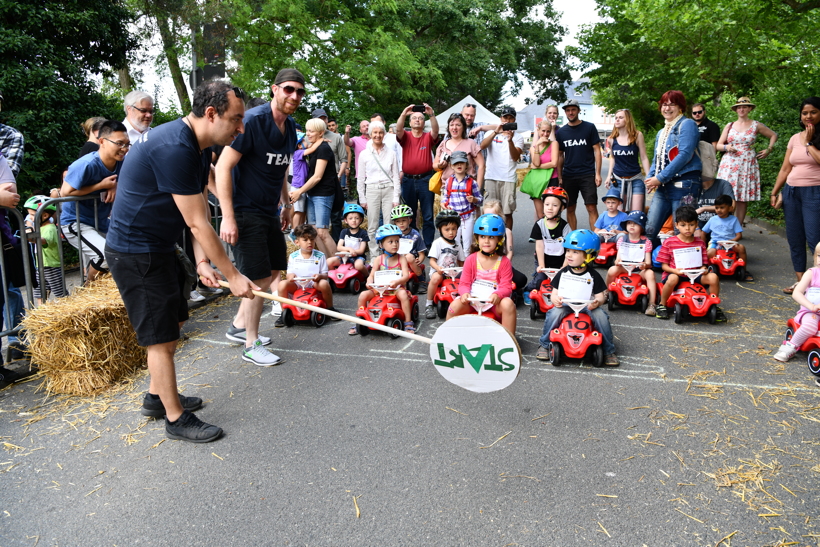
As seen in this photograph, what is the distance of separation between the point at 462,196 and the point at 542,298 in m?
2.03

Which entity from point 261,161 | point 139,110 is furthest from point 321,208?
point 261,161

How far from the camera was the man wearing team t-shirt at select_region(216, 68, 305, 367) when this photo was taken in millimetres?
5051

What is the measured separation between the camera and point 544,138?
915 centimetres

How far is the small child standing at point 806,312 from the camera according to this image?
510cm

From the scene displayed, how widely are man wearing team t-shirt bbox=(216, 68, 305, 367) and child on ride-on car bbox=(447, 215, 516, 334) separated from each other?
1.82 meters

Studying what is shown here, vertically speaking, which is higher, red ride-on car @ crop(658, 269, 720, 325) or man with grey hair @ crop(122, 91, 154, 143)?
man with grey hair @ crop(122, 91, 154, 143)

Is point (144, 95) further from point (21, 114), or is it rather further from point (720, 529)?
point (720, 529)

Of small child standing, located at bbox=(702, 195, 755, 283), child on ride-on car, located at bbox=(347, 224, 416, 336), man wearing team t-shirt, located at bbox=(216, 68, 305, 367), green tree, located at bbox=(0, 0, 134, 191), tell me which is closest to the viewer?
man wearing team t-shirt, located at bbox=(216, 68, 305, 367)

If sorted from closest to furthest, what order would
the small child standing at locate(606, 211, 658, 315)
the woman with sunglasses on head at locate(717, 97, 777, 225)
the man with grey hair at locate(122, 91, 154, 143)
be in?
the man with grey hair at locate(122, 91, 154, 143)
the small child standing at locate(606, 211, 658, 315)
the woman with sunglasses on head at locate(717, 97, 777, 225)

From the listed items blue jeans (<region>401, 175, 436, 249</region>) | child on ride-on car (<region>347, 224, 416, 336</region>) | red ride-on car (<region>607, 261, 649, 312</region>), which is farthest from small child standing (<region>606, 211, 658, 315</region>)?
blue jeans (<region>401, 175, 436, 249</region>)

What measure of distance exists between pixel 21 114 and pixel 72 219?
4.95 metres

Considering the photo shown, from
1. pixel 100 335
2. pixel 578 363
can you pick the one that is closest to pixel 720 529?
pixel 578 363

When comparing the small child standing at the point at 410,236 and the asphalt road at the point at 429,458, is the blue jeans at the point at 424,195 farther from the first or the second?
the asphalt road at the point at 429,458

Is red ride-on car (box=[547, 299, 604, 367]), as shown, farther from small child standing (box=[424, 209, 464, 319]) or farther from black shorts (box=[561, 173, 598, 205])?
black shorts (box=[561, 173, 598, 205])
